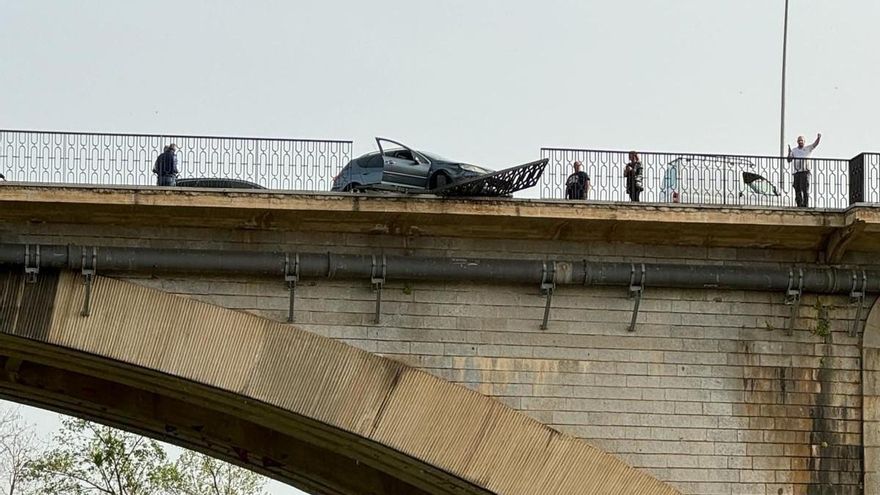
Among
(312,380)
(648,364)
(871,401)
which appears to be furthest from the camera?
(871,401)

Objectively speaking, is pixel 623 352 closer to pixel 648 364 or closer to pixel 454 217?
pixel 648 364

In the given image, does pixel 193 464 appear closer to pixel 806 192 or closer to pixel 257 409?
pixel 257 409

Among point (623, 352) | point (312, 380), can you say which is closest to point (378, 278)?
point (312, 380)

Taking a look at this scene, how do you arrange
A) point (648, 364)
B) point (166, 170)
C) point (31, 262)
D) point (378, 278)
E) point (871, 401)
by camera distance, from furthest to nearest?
point (871, 401), point (648, 364), point (166, 170), point (378, 278), point (31, 262)

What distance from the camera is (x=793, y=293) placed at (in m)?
22.6

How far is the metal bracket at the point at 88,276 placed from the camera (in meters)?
21.3

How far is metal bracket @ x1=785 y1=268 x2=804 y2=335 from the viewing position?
22562mm

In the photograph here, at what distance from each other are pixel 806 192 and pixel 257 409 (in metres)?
8.18

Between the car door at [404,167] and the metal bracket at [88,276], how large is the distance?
13.0 ft

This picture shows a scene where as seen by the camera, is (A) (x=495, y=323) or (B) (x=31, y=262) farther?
(A) (x=495, y=323)

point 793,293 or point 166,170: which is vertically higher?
point 166,170

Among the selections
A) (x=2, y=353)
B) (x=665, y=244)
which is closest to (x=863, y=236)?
(x=665, y=244)

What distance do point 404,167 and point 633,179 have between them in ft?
10.4

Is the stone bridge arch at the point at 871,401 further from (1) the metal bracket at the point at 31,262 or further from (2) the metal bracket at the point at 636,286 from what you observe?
(1) the metal bracket at the point at 31,262
